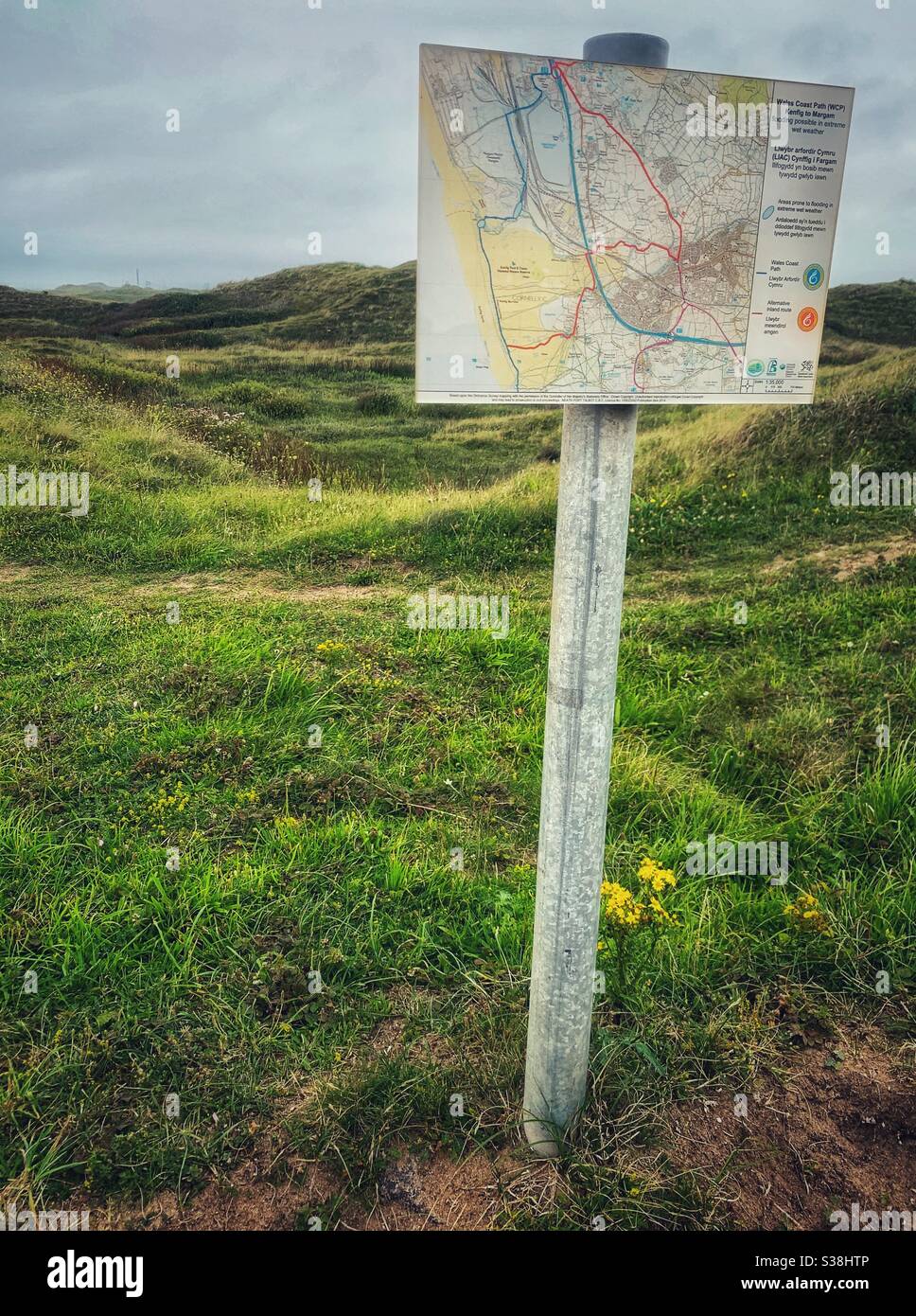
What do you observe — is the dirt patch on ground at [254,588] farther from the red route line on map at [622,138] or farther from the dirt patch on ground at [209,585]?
the red route line on map at [622,138]

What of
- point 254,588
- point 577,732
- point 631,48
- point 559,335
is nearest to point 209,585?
point 254,588

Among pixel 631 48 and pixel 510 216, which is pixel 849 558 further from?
pixel 510 216

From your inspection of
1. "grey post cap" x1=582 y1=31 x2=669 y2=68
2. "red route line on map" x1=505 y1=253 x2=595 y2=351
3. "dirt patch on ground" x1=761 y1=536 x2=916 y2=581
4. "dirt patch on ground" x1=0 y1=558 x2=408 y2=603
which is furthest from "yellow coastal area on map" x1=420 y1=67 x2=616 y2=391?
"dirt patch on ground" x1=761 y1=536 x2=916 y2=581

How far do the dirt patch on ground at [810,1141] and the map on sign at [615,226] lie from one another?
2.21 metres

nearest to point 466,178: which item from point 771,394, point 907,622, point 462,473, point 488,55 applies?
point 488,55

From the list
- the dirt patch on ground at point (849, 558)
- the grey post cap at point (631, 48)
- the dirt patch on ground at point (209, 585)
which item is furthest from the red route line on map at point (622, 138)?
the dirt patch on ground at point (849, 558)

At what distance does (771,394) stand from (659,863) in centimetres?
225

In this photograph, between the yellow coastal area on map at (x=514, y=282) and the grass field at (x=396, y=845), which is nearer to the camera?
the yellow coastal area on map at (x=514, y=282)

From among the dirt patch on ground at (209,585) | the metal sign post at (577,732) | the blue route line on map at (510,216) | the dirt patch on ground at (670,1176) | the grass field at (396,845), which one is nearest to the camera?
the blue route line on map at (510,216)

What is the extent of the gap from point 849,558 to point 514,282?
21.9 feet

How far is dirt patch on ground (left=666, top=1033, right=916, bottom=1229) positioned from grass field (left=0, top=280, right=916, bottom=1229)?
0.03m

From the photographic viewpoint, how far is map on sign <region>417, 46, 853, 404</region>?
1.80 metres

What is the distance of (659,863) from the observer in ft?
12.4

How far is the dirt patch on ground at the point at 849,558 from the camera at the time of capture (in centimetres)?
735
